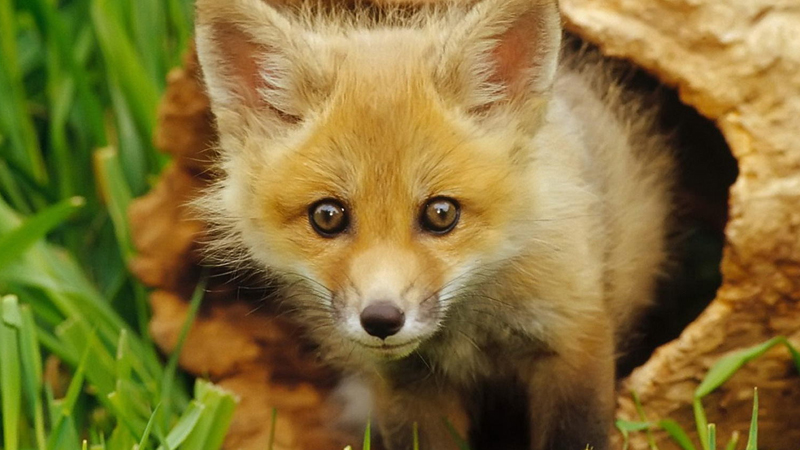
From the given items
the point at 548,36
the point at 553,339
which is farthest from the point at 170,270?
the point at 548,36

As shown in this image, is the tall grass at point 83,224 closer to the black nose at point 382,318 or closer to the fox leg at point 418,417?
the fox leg at point 418,417

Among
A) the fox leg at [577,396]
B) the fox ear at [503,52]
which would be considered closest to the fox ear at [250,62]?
the fox ear at [503,52]

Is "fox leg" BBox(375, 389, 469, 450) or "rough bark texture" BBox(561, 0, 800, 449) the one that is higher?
"rough bark texture" BBox(561, 0, 800, 449)

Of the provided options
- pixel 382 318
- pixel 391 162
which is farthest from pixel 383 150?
pixel 382 318

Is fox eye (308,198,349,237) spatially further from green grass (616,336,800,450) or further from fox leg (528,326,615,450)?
green grass (616,336,800,450)

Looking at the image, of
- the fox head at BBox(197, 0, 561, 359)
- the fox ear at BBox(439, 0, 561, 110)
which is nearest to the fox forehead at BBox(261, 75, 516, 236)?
the fox head at BBox(197, 0, 561, 359)

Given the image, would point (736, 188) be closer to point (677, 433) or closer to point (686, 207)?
point (677, 433)

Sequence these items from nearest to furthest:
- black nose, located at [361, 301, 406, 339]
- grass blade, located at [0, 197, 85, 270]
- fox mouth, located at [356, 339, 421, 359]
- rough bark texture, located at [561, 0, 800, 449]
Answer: black nose, located at [361, 301, 406, 339], fox mouth, located at [356, 339, 421, 359], rough bark texture, located at [561, 0, 800, 449], grass blade, located at [0, 197, 85, 270]

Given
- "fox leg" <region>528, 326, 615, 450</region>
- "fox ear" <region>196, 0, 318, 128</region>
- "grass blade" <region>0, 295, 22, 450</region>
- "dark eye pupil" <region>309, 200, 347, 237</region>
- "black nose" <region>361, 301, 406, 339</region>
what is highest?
"fox ear" <region>196, 0, 318, 128</region>

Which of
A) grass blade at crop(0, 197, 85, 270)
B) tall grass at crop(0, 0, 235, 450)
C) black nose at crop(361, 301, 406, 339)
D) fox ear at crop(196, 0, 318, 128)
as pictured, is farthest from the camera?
grass blade at crop(0, 197, 85, 270)
